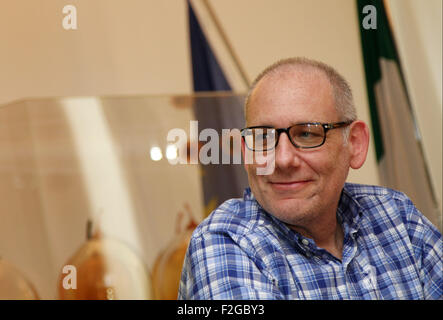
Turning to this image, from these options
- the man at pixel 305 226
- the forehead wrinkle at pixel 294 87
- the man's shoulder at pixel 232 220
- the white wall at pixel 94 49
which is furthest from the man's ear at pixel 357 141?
the white wall at pixel 94 49

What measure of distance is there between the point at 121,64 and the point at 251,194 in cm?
100

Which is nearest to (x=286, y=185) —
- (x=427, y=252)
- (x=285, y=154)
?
(x=285, y=154)

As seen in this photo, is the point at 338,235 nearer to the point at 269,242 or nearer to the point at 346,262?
the point at 346,262

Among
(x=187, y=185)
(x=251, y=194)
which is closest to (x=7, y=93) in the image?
(x=187, y=185)

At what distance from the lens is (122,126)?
5.90ft

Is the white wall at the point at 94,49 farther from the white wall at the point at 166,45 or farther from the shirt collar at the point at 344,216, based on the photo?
the shirt collar at the point at 344,216

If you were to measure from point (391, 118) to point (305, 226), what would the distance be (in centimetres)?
106

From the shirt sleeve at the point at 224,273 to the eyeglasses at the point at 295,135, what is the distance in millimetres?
211

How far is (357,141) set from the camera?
1098 mm

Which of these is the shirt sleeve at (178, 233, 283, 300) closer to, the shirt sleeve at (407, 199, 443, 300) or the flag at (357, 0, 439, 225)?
the shirt sleeve at (407, 199, 443, 300)

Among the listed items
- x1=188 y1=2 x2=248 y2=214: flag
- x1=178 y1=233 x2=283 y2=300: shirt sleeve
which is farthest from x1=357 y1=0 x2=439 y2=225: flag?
x1=178 y1=233 x2=283 y2=300: shirt sleeve

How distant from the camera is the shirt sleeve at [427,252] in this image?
3.33ft

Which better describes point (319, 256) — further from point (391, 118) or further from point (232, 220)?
point (391, 118)
